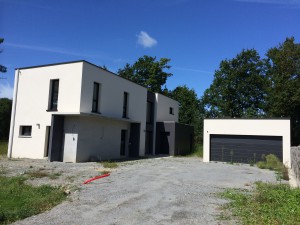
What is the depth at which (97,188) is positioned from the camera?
1010 cm

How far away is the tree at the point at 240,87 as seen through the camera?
136 feet

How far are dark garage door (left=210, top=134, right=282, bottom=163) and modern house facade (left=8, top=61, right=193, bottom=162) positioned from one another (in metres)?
6.46

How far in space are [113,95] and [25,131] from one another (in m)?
6.73

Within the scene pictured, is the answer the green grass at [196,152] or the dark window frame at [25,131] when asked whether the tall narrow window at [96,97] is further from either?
the green grass at [196,152]

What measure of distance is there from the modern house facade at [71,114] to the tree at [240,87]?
824 inches

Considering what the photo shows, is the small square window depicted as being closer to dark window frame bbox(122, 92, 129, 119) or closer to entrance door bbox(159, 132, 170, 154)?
dark window frame bbox(122, 92, 129, 119)

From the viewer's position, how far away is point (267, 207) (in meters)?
7.31

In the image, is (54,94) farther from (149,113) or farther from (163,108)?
(163,108)

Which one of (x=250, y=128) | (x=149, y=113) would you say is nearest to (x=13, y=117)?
(x=149, y=113)

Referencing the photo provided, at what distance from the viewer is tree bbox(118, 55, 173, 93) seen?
45978 mm

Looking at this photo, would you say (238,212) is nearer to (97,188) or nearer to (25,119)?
(97,188)

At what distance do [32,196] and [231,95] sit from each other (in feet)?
122

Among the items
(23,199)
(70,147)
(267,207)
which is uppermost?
(70,147)

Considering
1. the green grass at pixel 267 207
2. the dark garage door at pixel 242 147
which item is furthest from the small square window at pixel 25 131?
the green grass at pixel 267 207
